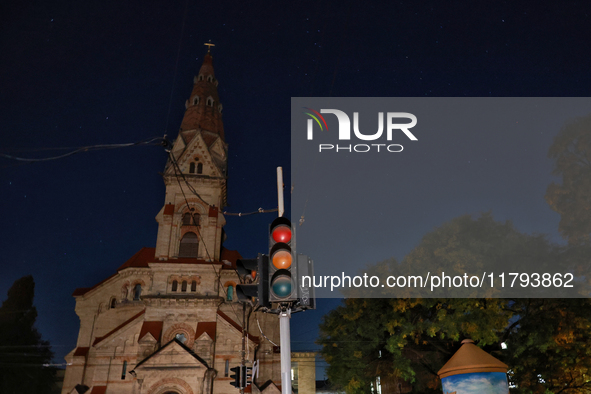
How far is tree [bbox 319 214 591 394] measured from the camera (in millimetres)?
17344

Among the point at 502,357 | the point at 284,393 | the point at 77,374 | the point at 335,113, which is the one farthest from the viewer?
the point at 77,374

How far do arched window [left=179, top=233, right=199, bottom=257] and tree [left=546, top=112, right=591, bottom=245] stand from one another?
29.3 meters

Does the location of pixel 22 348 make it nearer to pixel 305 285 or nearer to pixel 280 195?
pixel 280 195

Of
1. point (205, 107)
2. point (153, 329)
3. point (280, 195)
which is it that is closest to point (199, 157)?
point (205, 107)

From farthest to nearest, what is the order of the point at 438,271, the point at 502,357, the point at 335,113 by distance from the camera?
the point at 502,357 < the point at 438,271 < the point at 335,113

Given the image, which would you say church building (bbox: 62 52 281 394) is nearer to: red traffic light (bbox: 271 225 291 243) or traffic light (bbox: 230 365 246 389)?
traffic light (bbox: 230 365 246 389)

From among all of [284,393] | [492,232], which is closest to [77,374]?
[492,232]

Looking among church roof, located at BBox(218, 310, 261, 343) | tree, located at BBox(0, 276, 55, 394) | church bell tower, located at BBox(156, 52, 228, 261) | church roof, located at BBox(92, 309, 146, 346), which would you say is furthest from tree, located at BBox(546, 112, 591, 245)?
tree, located at BBox(0, 276, 55, 394)

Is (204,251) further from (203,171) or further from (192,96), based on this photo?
(192,96)

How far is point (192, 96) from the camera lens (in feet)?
161

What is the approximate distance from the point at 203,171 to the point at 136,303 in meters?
13.3

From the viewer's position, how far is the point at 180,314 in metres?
36.8

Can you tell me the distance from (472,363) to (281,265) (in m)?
12.3

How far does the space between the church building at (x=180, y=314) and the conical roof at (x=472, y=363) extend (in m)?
18.1
